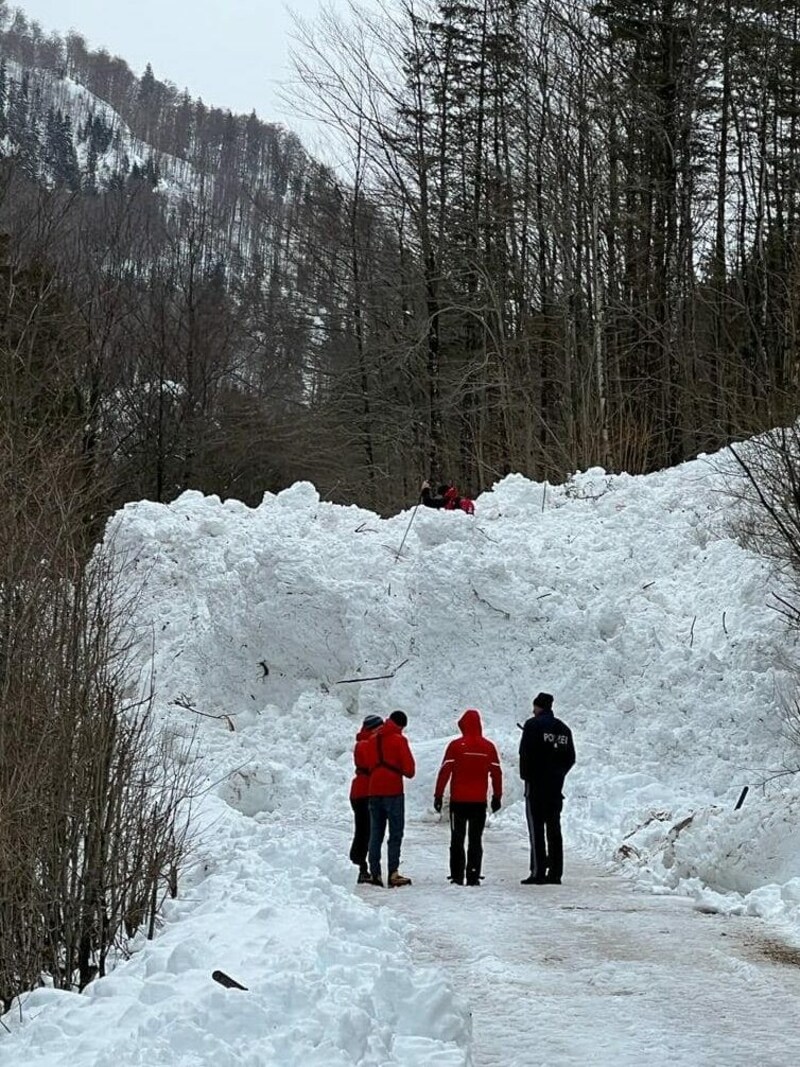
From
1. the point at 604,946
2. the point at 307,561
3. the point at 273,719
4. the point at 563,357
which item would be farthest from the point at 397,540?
the point at 604,946

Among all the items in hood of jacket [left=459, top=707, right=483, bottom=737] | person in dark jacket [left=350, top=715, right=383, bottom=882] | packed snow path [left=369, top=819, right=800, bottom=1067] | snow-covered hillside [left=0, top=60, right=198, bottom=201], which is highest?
snow-covered hillside [left=0, top=60, right=198, bottom=201]

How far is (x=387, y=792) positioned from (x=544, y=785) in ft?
5.42

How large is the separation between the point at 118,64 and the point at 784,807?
497 ft

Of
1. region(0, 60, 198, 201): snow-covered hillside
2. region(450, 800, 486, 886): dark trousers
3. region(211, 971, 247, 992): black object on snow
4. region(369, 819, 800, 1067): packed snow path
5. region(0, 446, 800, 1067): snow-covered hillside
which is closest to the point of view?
region(211, 971, 247, 992): black object on snow

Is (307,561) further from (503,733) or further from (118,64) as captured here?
(118,64)

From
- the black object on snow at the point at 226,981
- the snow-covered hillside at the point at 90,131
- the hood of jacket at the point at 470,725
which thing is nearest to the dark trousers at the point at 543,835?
the hood of jacket at the point at 470,725

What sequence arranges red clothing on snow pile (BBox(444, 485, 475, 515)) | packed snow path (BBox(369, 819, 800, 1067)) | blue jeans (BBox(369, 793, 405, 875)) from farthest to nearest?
1. red clothing on snow pile (BBox(444, 485, 475, 515))
2. blue jeans (BBox(369, 793, 405, 875))
3. packed snow path (BBox(369, 819, 800, 1067))

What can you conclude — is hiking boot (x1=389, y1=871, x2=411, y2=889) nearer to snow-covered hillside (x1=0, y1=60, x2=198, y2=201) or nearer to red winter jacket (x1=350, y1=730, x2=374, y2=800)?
red winter jacket (x1=350, y1=730, x2=374, y2=800)

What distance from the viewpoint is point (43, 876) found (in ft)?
29.9

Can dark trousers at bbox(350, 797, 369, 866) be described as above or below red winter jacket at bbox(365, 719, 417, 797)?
below

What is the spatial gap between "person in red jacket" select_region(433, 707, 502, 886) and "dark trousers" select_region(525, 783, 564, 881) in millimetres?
504

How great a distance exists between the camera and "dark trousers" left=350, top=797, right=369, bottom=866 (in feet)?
45.3

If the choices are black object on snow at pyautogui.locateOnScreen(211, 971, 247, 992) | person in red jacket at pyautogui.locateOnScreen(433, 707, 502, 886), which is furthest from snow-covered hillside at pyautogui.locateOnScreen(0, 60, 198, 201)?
black object on snow at pyautogui.locateOnScreen(211, 971, 247, 992)

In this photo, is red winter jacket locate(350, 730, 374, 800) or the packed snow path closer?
the packed snow path
